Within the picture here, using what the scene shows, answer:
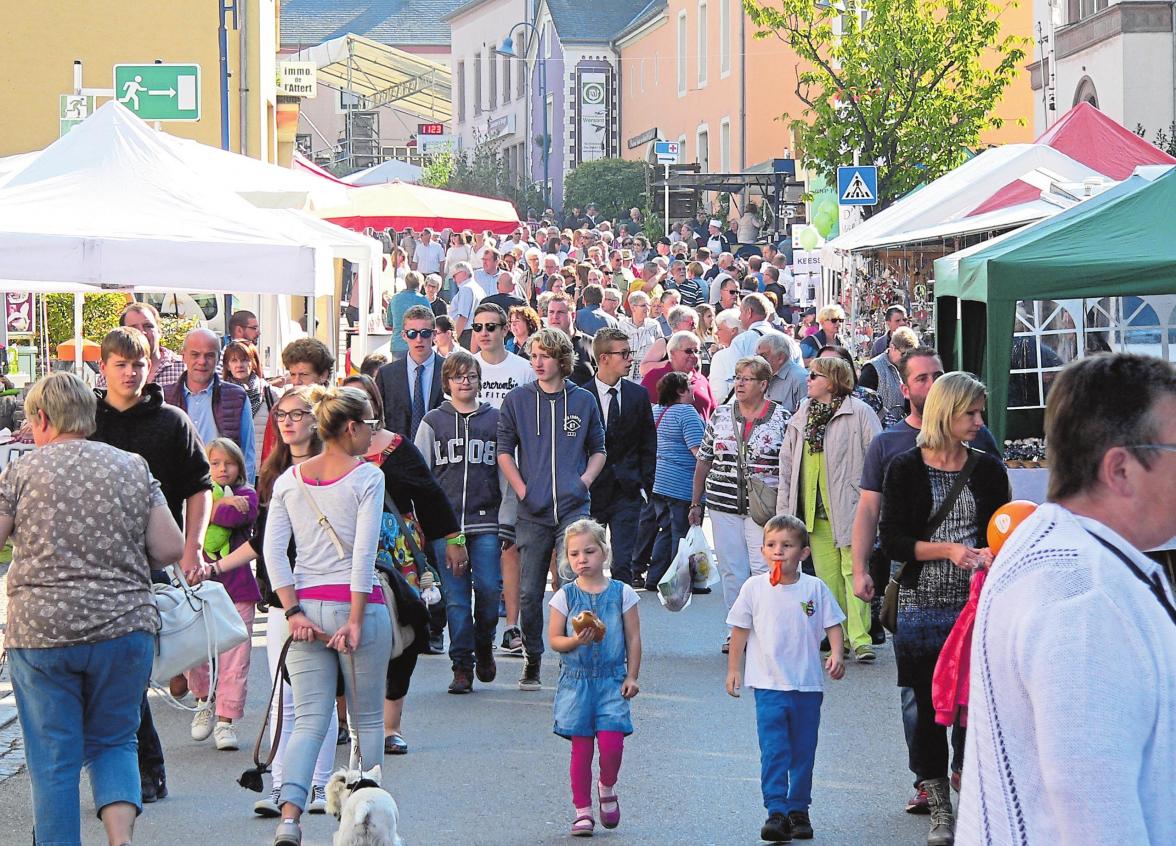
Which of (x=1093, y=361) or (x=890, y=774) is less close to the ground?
(x=1093, y=361)

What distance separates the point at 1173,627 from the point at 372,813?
118 inches

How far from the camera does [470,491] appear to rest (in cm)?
938

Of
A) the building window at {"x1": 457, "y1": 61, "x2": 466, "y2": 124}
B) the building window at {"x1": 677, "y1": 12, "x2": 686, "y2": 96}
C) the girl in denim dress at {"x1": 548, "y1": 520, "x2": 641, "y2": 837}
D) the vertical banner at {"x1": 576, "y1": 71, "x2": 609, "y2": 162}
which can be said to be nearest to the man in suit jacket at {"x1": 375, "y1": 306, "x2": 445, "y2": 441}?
the girl in denim dress at {"x1": 548, "y1": 520, "x2": 641, "y2": 837}

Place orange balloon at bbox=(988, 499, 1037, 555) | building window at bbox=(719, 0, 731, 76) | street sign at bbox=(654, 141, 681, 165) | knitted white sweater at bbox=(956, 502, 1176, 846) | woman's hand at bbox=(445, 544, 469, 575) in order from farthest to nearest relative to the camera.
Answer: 1. building window at bbox=(719, 0, 731, 76)
2. street sign at bbox=(654, 141, 681, 165)
3. woman's hand at bbox=(445, 544, 469, 575)
4. orange balloon at bbox=(988, 499, 1037, 555)
5. knitted white sweater at bbox=(956, 502, 1176, 846)

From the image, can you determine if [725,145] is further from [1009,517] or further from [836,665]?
[1009,517]

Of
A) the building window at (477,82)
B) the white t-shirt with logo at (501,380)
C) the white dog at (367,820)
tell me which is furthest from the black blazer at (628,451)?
the building window at (477,82)

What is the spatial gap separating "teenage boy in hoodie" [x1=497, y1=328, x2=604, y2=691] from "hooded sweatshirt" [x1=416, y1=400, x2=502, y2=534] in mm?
94

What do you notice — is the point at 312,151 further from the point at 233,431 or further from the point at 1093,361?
the point at 1093,361

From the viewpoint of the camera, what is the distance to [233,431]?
9.41 metres

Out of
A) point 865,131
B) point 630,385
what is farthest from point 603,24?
point 630,385

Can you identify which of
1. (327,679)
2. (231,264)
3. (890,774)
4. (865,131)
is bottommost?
(890,774)

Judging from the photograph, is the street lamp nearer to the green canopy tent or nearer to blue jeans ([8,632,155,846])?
the green canopy tent

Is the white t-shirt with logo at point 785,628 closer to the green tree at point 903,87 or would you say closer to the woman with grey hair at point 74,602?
the woman with grey hair at point 74,602

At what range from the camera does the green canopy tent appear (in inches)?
401
